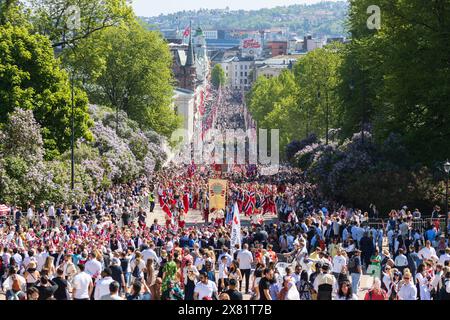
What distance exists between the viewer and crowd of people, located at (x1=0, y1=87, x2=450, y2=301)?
19.8m

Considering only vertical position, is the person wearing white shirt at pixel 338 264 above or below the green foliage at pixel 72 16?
below

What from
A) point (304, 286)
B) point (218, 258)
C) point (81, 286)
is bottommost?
point (218, 258)

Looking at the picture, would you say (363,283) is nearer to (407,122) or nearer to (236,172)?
(407,122)

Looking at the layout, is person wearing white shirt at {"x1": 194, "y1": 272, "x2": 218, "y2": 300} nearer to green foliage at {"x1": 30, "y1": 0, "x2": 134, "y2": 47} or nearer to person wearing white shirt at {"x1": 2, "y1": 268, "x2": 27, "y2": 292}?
person wearing white shirt at {"x1": 2, "y1": 268, "x2": 27, "y2": 292}

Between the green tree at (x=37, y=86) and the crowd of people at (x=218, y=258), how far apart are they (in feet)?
20.5

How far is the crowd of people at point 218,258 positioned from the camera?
19.8 metres

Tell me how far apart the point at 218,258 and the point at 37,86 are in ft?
82.8

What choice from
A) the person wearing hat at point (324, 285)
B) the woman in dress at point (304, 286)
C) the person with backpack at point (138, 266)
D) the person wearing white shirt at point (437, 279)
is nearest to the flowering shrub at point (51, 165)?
the person with backpack at point (138, 266)

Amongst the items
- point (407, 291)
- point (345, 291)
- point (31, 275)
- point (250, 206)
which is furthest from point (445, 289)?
point (250, 206)

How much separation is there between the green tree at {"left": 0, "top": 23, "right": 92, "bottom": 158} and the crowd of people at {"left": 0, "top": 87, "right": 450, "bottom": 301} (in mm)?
6262

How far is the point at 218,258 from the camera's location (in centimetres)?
2730

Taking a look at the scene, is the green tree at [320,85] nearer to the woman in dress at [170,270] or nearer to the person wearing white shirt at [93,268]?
the person wearing white shirt at [93,268]

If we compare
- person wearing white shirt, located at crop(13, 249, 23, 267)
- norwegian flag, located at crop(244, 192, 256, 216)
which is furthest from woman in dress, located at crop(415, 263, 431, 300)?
norwegian flag, located at crop(244, 192, 256, 216)

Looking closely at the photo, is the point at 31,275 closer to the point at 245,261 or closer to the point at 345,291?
the point at 245,261
